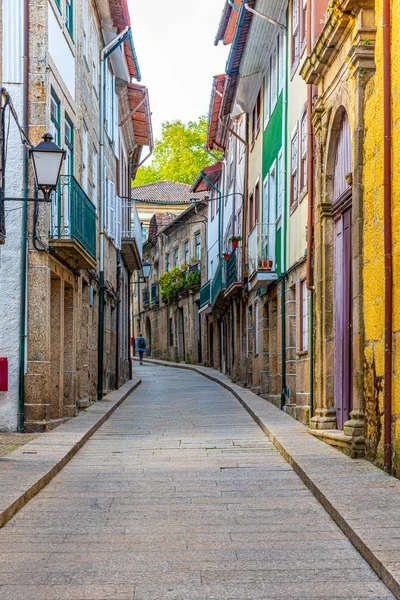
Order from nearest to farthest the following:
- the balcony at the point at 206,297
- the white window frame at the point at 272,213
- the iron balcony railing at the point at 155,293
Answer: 1. the white window frame at the point at 272,213
2. the balcony at the point at 206,297
3. the iron balcony railing at the point at 155,293

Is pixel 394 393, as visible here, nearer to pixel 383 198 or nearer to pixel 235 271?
pixel 383 198

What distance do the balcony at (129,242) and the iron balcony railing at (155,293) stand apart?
20337 millimetres

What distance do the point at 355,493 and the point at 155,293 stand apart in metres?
44.0

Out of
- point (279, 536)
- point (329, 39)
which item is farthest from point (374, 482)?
point (329, 39)

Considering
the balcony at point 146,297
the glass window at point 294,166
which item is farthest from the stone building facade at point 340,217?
the balcony at point 146,297

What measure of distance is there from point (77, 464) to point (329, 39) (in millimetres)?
5687

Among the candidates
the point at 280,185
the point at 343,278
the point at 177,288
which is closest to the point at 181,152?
the point at 177,288

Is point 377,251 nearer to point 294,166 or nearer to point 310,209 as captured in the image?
point 310,209

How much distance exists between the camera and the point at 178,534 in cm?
682

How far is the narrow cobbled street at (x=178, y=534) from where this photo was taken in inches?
211

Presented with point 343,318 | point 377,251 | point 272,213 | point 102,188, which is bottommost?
point 343,318

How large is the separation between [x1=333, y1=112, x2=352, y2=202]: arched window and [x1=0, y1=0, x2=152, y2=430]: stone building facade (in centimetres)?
400

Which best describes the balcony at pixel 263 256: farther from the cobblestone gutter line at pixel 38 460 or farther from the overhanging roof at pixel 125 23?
the overhanging roof at pixel 125 23

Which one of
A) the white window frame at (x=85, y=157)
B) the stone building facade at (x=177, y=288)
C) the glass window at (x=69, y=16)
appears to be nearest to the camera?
the glass window at (x=69, y=16)
